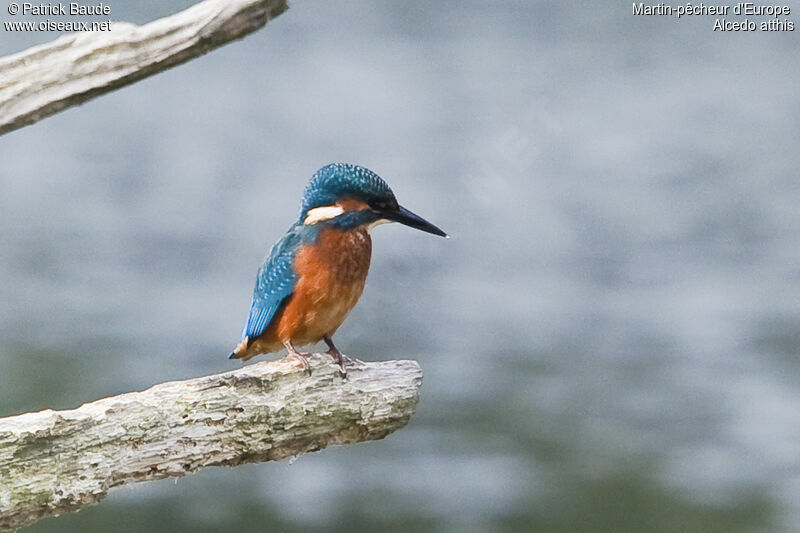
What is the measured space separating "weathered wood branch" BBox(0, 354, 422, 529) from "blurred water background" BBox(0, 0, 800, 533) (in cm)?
374

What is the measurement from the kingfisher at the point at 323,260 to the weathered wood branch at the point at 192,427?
0.25 meters

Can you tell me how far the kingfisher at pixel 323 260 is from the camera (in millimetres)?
3314

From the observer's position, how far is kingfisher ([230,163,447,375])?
10.9 ft

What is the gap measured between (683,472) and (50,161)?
4.04 metres

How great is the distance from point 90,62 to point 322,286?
898 mm

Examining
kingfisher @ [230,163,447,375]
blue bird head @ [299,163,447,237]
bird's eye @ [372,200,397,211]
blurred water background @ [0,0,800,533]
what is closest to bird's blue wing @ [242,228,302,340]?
kingfisher @ [230,163,447,375]

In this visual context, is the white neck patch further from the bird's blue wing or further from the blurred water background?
the blurred water background

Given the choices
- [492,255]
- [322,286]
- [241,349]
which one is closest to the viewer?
[322,286]

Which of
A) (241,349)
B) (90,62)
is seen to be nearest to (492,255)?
(241,349)

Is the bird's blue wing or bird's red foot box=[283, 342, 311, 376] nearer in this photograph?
bird's red foot box=[283, 342, 311, 376]

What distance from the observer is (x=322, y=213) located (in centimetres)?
339

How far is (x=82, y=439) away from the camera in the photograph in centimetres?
271

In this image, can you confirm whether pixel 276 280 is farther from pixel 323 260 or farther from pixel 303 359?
pixel 303 359

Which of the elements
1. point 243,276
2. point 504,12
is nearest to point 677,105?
point 504,12
